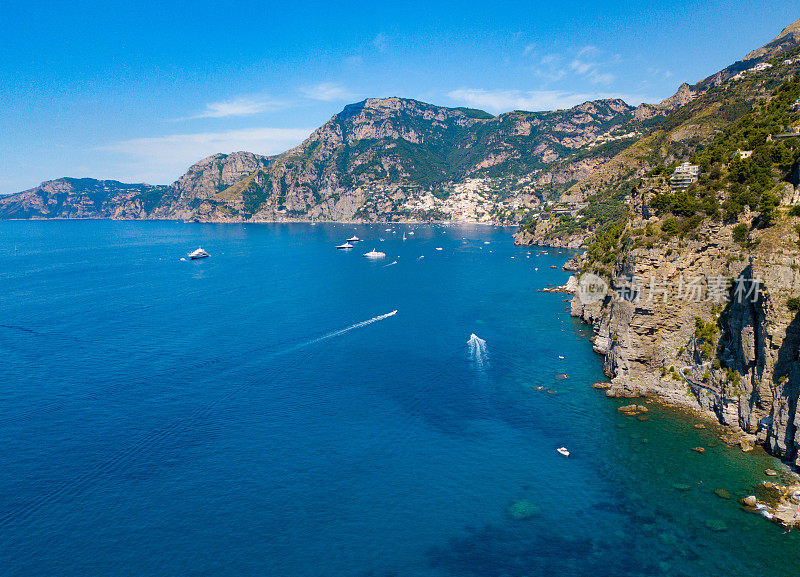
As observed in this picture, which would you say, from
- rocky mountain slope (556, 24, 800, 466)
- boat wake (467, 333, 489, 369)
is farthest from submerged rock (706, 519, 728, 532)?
boat wake (467, 333, 489, 369)

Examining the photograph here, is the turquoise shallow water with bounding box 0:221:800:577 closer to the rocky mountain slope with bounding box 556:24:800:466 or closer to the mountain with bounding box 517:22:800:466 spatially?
the mountain with bounding box 517:22:800:466

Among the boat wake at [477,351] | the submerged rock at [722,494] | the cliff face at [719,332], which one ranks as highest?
the cliff face at [719,332]

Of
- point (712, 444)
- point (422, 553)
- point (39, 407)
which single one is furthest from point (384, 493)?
point (39, 407)

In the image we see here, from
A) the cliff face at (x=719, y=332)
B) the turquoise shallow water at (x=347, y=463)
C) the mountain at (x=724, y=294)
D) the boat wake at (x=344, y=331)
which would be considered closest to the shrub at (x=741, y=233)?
the mountain at (x=724, y=294)

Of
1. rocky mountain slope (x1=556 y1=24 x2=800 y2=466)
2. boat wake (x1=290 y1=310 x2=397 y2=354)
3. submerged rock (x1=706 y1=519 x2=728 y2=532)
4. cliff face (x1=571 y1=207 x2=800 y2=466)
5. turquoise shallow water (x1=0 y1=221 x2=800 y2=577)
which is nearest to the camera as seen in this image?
turquoise shallow water (x1=0 y1=221 x2=800 y2=577)

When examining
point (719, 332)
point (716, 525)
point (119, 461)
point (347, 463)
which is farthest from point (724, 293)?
point (119, 461)

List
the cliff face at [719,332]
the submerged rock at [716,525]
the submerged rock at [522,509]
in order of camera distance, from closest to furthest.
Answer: the submerged rock at [716,525], the submerged rock at [522,509], the cliff face at [719,332]

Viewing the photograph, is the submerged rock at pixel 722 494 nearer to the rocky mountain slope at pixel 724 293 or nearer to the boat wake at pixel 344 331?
the rocky mountain slope at pixel 724 293

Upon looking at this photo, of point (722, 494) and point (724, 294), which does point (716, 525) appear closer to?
point (722, 494)
